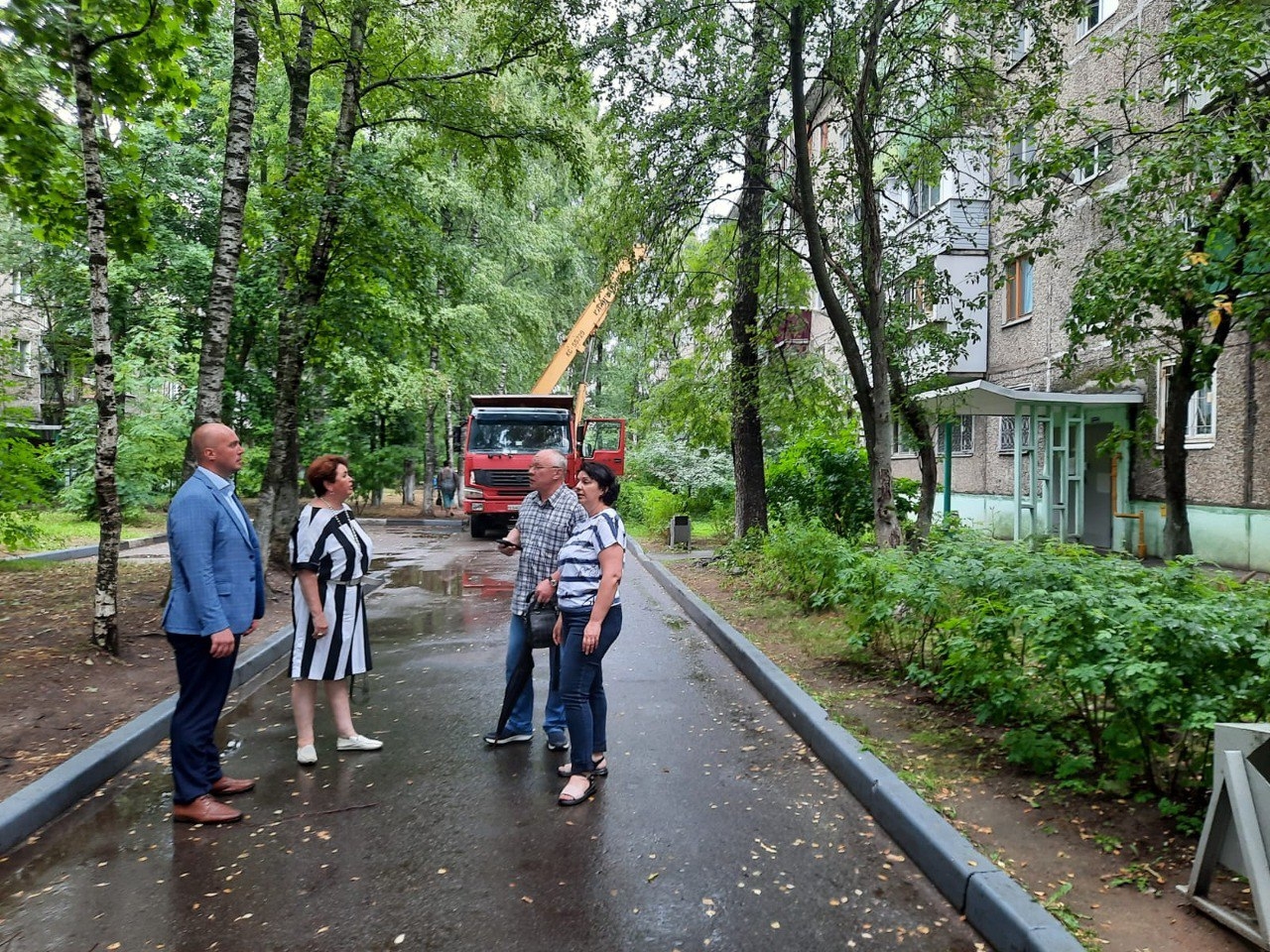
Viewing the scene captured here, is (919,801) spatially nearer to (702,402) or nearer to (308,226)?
(308,226)

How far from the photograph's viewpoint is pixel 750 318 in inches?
539

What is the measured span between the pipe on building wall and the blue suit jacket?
1510cm

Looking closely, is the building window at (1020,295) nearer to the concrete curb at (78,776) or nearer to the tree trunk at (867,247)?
the tree trunk at (867,247)

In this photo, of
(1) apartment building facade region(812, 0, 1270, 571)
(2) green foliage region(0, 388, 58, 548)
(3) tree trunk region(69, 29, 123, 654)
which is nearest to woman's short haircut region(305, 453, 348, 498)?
(3) tree trunk region(69, 29, 123, 654)

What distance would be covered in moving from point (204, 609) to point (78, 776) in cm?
135

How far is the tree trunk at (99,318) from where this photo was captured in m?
7.03

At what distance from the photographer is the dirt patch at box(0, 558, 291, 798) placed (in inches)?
210

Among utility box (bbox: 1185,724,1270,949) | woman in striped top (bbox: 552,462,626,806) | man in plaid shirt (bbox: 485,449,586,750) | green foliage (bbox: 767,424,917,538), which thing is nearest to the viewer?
utility box (bbox: 1185,724,1270,949)

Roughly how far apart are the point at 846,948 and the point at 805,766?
6.88 feet

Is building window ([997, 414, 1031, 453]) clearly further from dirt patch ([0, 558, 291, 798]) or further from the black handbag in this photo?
the black handbag

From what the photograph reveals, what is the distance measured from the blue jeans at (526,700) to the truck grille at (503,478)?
609 inches

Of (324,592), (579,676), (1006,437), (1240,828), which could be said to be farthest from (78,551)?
(1006,437)

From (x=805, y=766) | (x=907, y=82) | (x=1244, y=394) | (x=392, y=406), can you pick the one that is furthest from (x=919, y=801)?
(x=392, y=406)

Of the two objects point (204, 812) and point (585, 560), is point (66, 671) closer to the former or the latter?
point (204, 812)
